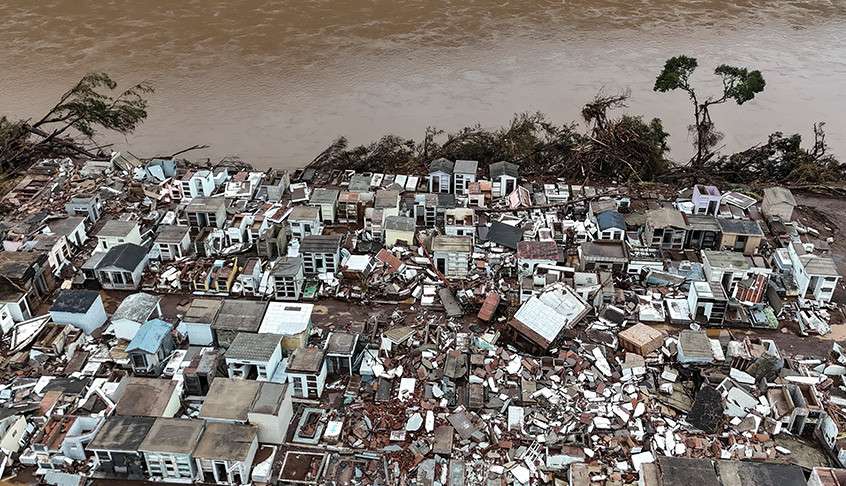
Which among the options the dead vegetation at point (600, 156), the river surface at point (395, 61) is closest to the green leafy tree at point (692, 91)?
the dead vegetation at point (600, 156)

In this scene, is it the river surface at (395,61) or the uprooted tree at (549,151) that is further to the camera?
the river surface at (395,61)

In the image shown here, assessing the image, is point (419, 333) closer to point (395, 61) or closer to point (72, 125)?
point (72, 125)

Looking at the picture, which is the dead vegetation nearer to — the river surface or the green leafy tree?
the green leafy tree

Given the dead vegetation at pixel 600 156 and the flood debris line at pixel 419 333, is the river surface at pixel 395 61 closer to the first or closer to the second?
the dead vegetation at pixel 600 156

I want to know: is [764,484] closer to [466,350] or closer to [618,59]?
[466,350]

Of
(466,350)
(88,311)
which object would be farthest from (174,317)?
(466,350)

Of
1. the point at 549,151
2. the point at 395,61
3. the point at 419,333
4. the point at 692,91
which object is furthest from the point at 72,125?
the point at 692,91
